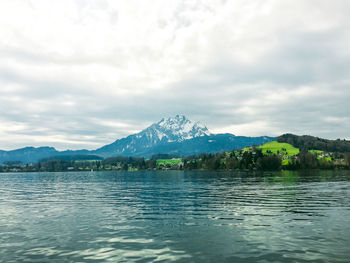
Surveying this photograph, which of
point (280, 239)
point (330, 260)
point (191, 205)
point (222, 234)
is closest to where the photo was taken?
point (330, 260)

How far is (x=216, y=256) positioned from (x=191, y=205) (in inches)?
1161

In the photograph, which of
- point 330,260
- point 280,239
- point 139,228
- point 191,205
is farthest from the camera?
point 191,205

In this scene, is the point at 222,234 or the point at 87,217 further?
the point at 87,217

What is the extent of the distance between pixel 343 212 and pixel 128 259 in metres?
35.9

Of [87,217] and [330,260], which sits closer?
[330,260]

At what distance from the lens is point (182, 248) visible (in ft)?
84.8

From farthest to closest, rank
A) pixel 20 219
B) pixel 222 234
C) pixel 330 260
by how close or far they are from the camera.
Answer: pixel 20 219 < pixel 222 234 < pixel 330 260

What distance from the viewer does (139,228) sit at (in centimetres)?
3422

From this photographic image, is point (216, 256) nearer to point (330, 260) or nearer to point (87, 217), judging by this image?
point (330, 260)

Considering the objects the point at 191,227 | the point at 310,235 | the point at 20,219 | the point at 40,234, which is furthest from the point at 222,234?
the point at 20,219

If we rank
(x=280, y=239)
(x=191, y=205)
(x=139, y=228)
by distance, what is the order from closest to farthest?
(x=280, y=239) → (x=139, y=228) → (x=191, y=205)

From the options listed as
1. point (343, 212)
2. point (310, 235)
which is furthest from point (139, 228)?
point (343, 212)

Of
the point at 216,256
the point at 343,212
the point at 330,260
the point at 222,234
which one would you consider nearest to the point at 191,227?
the point at 222,234

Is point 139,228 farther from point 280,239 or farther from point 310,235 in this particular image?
point 310,235
